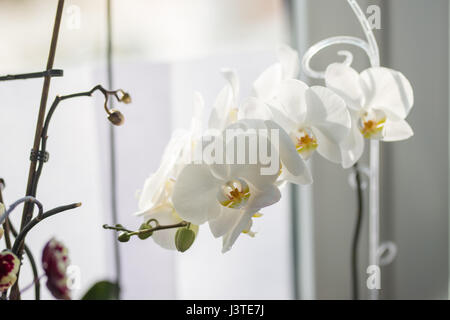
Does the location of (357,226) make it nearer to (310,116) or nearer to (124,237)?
(310,116)

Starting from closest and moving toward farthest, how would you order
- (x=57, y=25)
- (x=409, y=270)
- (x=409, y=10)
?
(x=57, y=25) → (x=409, y=10) → (x=409, y=270)

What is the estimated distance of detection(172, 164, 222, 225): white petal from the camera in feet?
1.17

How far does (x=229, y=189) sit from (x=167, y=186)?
7 cm

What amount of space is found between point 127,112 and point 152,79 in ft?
0.30

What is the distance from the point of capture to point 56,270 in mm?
338

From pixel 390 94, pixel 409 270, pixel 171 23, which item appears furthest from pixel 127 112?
pixel 409 270

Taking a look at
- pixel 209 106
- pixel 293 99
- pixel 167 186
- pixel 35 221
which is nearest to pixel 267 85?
pixel 293 99

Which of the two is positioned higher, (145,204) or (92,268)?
(145,204)

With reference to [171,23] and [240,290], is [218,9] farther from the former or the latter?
[240,290]

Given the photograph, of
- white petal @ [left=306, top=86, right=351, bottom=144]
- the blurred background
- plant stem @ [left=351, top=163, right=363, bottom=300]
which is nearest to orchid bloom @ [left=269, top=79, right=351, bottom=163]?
white petal @ [left=306, top=86, right=351, bottom=144]

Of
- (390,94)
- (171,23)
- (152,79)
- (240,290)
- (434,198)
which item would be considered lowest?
(240,290)

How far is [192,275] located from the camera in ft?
3.25

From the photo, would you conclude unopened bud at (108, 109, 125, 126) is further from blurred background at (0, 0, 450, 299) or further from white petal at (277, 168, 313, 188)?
blurred background at (0, 0, 450, 299)

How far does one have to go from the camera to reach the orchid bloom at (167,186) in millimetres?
391
